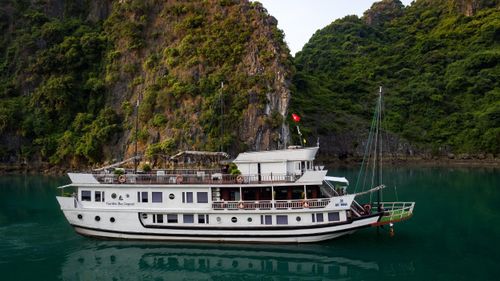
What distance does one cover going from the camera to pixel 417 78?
98438mm

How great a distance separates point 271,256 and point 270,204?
2846mm

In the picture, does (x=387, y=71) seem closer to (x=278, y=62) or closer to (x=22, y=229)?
→ (x=278, y=62)

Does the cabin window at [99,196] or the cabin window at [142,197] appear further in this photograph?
the cabin window at [99,196]

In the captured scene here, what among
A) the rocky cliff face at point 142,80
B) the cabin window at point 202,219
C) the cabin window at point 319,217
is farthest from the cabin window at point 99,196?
the rocky cliff face at point 142,80

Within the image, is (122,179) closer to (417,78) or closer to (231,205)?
(231,205)

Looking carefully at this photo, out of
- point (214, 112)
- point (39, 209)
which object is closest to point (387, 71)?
point (214, 112)

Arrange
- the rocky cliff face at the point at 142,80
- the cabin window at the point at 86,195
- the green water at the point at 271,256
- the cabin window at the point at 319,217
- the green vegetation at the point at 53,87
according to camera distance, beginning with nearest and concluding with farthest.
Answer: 1. the green water at the point at 271,256
2. the cabin window at the point at 319,217
3. the cabin window at the point at 86,195
4. the rocky cliff face at the point at 142,80
5. the green vegetation at the point at 53,87

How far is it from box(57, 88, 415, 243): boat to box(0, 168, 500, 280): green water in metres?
0.83

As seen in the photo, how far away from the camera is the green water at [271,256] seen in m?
19.2

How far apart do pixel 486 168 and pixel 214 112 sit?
45.8 meters

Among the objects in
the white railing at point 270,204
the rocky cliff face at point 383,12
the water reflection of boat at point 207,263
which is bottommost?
the water reflection of boat at point 207,263

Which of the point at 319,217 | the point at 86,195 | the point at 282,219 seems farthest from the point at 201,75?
the point at 319,217

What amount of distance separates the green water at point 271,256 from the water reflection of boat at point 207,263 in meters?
0.05

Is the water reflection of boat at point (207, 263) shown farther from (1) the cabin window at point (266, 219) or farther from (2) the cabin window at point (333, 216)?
(2) the cabin window at point (333, 216)
